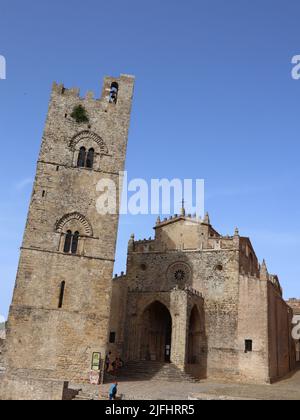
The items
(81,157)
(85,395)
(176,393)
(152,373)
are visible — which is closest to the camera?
(85,395)

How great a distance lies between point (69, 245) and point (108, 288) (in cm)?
348

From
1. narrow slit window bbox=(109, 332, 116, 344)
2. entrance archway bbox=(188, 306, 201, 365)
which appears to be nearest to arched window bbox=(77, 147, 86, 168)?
entrance archway bbox=(188, 306, 201, 365)

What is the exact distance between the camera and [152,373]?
27594 millimetres

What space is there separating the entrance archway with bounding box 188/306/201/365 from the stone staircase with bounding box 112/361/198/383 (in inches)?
139

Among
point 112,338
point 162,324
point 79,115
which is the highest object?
point 79,115

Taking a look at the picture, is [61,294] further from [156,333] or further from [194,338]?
[194,338]

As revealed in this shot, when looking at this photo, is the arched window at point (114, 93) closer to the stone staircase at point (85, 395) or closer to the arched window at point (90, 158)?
the arched window at point (90, 158)

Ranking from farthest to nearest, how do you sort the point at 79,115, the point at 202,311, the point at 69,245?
the point at 202,311, the point at 79,115, the point at 69,245

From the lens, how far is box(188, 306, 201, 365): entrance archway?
3120 centimetres

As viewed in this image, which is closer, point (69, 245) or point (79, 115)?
point (69, 245)

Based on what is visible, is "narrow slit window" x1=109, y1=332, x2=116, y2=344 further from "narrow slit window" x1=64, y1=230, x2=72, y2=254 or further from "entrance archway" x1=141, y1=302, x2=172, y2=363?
"narrow slit window" x1=64, y1=230, x2=72, y2=254

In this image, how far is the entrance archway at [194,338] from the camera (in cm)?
3120

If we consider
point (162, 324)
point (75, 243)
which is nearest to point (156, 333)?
point (162, 324)
